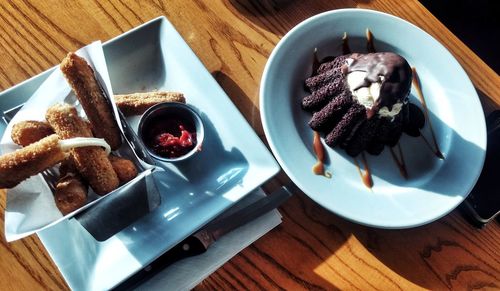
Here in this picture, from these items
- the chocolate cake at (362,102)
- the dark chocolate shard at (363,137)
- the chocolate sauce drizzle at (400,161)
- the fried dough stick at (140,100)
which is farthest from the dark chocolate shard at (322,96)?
the fried dough stick at (140,100)

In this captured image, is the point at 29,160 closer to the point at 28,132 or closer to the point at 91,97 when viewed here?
the point at 28,132

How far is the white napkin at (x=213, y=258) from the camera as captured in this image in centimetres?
110

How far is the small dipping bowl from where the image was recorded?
1137mm

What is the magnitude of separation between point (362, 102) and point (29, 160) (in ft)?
2.52

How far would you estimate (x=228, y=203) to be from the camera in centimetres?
112

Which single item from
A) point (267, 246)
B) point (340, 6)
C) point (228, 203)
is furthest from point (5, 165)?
point (340, 6)

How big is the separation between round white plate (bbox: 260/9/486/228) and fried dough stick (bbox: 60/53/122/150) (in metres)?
0.37

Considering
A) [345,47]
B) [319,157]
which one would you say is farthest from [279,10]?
[319,157]

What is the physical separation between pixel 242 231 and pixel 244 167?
0.51 feet

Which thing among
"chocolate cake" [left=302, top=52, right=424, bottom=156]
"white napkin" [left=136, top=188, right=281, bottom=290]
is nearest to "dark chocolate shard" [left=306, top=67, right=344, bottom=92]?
"chocolate cake" [left=302, top=52, right=424, bottom=156]

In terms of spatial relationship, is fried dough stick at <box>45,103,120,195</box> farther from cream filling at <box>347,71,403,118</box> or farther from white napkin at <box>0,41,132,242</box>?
cream filling at <box>347,71,403,118</box>

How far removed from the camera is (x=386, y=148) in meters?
1.29

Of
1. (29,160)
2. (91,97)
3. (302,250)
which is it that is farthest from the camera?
(302,250)

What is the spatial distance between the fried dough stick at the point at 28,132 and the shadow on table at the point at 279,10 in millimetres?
610
